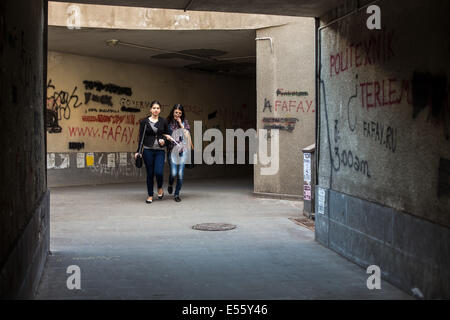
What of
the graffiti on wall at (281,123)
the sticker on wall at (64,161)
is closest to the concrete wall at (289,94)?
the graffiti on wall at (281,123)

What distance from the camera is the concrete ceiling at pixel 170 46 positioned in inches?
483

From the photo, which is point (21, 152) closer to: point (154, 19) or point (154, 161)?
point (154, 161)

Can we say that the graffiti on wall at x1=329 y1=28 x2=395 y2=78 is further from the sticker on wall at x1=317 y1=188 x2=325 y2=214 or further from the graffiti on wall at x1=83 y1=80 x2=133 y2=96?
the graffiti on wall at x1=83 y1=80 x2=133 y2=96

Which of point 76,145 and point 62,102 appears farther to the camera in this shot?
point 76,145

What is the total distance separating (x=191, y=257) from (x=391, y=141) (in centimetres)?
254

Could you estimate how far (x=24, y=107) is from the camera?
412cm

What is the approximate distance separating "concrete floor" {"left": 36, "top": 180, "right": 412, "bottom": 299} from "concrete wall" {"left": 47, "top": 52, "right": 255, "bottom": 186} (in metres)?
4.69

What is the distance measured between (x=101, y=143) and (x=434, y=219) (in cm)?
1250

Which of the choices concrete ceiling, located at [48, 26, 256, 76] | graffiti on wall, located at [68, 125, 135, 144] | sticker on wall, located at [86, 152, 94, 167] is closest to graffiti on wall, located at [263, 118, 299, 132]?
concrete ceiling, located at [48, 26, 256, 76]

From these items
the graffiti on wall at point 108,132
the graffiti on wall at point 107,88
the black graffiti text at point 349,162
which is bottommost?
the black graffiti text at point 349,162

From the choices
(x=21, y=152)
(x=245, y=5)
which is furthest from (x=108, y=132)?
(x=21, y=152)

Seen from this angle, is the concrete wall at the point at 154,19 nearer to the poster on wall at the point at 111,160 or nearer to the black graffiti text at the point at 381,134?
the poster on wall at the point at 111,160

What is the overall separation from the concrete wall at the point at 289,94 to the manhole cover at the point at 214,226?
11.5 feet

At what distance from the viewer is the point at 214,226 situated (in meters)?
8.01
